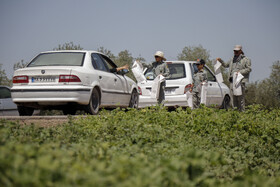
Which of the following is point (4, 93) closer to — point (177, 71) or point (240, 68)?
point (177, 71)

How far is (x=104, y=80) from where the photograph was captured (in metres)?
11.1

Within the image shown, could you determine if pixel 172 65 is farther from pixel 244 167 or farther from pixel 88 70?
pixel 244 167

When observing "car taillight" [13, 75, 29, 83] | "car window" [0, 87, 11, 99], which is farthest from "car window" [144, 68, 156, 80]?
"car window" [0, 87, 11, 99]

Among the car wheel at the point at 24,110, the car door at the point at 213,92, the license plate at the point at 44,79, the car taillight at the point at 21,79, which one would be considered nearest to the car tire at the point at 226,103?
the car door at the point at 213,92

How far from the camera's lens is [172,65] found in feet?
46.0

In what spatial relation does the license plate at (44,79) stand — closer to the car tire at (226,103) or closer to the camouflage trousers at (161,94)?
the camouflage trousers at (161,94)

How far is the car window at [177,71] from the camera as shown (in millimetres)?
13641

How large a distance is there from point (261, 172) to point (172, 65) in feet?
27.5

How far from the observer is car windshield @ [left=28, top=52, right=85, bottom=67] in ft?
34.3

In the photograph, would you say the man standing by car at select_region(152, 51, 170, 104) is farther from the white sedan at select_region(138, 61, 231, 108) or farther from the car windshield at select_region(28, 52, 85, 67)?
the car windshield at select_region(28, 52, 85, 67)

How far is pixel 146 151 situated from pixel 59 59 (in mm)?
5659

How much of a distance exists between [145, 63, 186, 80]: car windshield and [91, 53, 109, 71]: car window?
2.46 m

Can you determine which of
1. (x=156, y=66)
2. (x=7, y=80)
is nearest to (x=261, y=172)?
(x=156, y=66)

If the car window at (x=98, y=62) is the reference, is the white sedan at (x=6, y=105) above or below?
below
